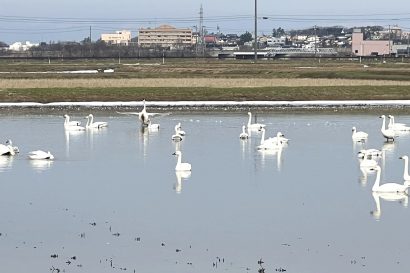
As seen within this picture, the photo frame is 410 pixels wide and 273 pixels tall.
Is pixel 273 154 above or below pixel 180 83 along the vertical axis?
below

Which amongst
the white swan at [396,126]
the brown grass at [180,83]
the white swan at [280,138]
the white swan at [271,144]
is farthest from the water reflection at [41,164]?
the brown grass at [180,83]

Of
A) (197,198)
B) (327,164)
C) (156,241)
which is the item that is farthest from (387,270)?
(327,164)

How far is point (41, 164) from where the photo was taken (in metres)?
24.2

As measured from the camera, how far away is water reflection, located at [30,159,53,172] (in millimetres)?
23542

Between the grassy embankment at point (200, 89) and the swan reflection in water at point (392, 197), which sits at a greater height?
the grassy embankment at point (200, 89)

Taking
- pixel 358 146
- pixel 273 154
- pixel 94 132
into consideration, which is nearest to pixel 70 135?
pixel 94 132

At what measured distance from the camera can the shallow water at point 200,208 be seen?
14672 millimetres

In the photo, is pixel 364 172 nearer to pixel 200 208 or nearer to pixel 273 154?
pixel 273 154

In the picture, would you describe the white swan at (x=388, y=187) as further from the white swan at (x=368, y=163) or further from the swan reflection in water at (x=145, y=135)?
the swan reflection in water at (x=145, y=135)

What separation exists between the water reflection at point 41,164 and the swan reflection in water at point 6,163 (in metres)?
0.53

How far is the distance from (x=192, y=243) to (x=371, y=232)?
114 inches

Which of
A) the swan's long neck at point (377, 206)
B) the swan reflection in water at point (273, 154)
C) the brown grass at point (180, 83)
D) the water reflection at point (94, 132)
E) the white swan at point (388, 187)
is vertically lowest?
the water reflection at point (94, 132)

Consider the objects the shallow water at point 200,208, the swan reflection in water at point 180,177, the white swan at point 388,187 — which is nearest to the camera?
the shallow water at point 200,208

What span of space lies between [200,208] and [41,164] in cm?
703
